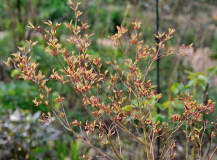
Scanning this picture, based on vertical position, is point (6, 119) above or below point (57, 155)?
above

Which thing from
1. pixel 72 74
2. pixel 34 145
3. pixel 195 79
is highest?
pixel 72 74

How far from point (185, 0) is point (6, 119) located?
501 cm

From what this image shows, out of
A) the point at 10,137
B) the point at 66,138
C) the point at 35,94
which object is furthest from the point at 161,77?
the point at 10,137

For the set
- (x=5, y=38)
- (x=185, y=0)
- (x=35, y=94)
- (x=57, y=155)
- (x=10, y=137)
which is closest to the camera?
(x=10, y=137)

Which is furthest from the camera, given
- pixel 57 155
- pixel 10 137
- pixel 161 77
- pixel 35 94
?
pixel 161 77

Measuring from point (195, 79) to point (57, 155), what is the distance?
1.29m

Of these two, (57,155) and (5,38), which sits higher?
(5,38)

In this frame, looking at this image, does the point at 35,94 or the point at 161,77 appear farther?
the point at 161,77

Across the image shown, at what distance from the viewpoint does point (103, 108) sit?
0.98 m

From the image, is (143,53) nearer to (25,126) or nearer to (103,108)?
(103,108)

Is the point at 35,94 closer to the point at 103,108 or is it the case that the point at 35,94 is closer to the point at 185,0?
the point at 103,108

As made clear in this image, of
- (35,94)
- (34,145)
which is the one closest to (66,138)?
(35,94)

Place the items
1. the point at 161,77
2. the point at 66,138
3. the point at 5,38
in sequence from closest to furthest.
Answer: the point at 66,138, the point at 5,38, the point at 161,77

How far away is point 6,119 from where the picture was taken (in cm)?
221
